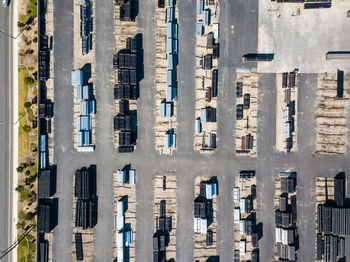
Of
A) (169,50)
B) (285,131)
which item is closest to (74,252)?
(169,50)

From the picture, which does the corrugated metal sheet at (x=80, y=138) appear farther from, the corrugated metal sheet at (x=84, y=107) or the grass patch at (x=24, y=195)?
the grass patch at (x=24, y=195)

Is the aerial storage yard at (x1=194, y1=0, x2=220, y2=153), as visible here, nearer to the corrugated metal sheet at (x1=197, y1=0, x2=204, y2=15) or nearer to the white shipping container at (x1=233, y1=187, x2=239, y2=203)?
the corrugated metal sheet at (x1=197, y1=0, x2=204, y2=15)

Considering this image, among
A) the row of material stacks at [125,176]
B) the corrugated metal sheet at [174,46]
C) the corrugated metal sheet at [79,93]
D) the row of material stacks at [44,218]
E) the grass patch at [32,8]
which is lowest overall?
the row of material stacks at [44,218]

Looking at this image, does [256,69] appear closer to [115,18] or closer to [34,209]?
[115,18]

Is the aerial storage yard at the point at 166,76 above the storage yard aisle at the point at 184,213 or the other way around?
above

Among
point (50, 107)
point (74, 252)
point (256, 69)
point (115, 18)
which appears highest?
point (115, 18)

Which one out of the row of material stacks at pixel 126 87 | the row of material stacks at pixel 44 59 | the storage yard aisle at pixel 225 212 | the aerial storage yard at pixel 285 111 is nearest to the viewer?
the row of material stacks at pixel 126 87

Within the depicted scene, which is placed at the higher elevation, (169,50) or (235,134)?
(169,50)

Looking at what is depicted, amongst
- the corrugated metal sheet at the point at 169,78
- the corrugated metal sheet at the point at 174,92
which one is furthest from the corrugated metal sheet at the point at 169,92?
the corrugated metal sheet at the point at 169,78
